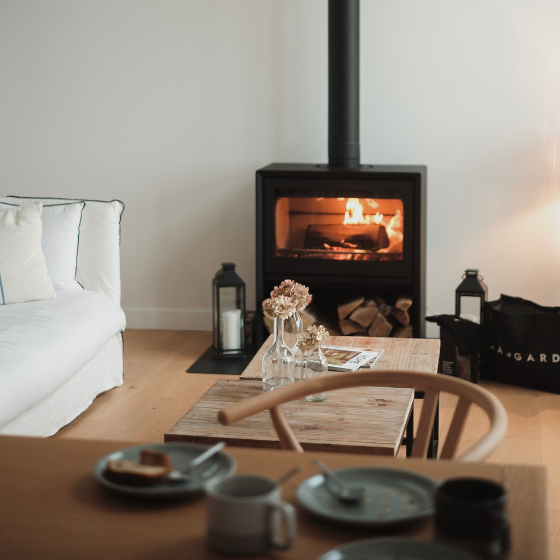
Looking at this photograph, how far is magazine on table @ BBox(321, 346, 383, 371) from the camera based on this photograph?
A: 7.81 feet

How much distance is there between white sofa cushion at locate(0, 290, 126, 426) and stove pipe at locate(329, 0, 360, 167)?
1488 millimetres

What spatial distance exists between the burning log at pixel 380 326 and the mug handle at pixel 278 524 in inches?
125

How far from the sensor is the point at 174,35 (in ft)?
14.0

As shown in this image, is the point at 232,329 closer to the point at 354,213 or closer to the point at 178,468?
the point at 354,213

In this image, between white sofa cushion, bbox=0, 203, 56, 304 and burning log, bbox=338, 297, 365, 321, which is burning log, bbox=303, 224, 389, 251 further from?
white sofa cushion, bbox=0, 203, 56, 304

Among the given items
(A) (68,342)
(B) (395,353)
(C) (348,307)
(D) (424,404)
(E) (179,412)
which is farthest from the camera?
(C) (348,307)

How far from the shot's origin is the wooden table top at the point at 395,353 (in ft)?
7.88

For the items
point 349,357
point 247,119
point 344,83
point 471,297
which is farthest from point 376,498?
point 247,119

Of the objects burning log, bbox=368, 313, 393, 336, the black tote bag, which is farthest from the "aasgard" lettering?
burning log, bbox=368, 313, 393, 336

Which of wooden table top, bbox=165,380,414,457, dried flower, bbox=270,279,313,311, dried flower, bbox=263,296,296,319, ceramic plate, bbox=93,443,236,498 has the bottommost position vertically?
wooden table top, bbox=165,380,414,457

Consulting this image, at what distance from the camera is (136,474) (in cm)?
92

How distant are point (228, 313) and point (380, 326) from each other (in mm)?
822

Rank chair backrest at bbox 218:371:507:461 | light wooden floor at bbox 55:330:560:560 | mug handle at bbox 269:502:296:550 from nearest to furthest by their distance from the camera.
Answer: mug handle at bbox 269:502:296:550 < chair backrest at bbox 218:371:507:461 < light wooden floor at bbox 55:330:560:560

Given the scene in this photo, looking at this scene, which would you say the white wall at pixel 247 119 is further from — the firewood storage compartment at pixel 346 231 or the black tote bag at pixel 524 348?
the black tote bag at pixel 524 348
